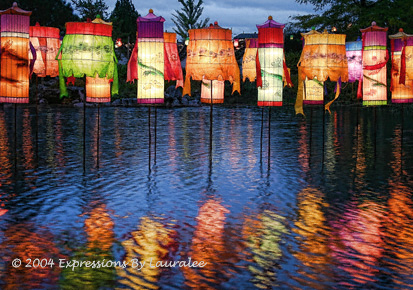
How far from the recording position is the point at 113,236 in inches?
334

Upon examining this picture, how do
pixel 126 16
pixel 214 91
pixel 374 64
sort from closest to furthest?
pixel 374 64 < pixel 214 91 < pixel 126 16

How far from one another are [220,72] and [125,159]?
12.1ft

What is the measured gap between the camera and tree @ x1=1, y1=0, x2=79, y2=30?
166 ft

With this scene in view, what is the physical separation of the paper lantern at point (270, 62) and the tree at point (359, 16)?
1809 cm

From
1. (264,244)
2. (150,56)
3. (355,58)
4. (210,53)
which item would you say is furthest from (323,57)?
(264,244)

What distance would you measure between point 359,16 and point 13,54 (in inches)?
925

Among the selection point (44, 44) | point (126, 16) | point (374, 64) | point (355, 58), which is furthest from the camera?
point (126, 16)

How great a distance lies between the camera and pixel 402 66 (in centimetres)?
1564

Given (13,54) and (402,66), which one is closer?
(13,54)

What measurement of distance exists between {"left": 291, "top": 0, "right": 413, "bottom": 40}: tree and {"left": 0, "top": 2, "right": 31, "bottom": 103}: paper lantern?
21.7 meters

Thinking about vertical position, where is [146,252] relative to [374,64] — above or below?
below

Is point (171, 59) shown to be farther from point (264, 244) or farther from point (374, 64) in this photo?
point (264, 244)

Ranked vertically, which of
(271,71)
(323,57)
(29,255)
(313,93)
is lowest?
(29,255)

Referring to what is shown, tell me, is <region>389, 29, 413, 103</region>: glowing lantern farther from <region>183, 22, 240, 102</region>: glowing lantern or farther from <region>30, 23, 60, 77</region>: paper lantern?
<region>30, 23, 60, 77</region>: paper lantern
